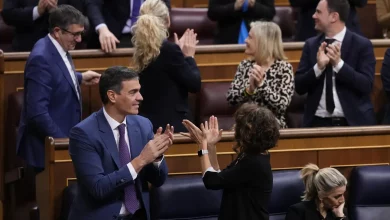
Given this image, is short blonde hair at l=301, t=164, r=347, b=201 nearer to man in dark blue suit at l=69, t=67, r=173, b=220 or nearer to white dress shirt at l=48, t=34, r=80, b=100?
man in dark blue suit at l=69, t=67, r=173, b=220

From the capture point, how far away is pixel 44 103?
280 cm

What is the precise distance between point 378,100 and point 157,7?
1.07 metres

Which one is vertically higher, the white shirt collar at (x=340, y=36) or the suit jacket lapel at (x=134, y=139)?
the white shirt collar at (x=340, y=36)

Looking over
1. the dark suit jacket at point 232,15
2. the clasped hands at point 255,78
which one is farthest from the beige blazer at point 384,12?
the clasped hands at point 255,78

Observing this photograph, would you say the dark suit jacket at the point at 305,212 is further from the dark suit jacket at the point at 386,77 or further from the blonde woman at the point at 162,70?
the dark suit jacket at the point at 386,77

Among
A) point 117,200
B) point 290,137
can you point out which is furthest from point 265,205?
point 290,137

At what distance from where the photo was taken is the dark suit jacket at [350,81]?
321 cm

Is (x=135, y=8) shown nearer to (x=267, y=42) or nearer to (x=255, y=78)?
(x=267, y=42)

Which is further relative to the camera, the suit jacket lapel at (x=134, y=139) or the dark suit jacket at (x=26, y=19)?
the dark suit jacket at (x=26, y=19)

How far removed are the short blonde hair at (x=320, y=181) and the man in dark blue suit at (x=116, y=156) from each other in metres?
0.47

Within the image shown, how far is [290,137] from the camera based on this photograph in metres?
2.84

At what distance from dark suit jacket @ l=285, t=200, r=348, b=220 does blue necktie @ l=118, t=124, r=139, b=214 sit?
19.1 inches

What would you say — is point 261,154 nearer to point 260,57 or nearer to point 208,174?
point 208,174

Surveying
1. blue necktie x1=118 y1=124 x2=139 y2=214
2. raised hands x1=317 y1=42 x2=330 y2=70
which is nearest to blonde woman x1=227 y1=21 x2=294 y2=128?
raised hands x1=317 y1=42 x2=330 y2=70
